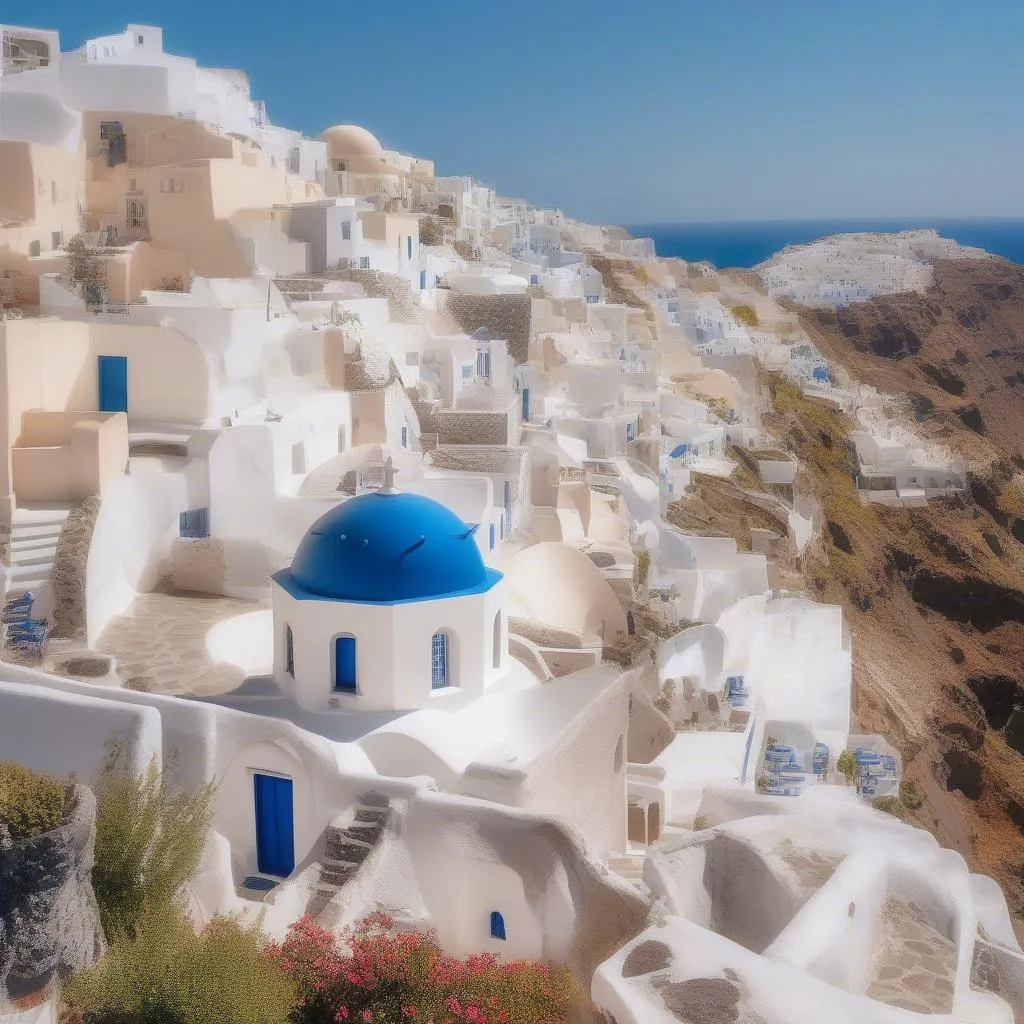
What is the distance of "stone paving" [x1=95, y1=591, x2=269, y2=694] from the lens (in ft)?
36.6

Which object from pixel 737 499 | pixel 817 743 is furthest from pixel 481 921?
pixel 737 499

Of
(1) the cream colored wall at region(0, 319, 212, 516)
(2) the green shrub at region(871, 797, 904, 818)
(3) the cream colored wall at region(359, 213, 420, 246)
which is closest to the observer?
(1) the cream colored wall at region(0, 319, 212, 516)

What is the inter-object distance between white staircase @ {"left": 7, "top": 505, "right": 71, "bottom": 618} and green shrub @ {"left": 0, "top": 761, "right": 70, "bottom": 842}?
5133 mm

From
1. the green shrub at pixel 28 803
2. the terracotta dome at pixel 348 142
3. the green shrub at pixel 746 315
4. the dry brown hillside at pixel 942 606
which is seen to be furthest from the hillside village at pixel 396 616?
the green shrub at pixel 746 315

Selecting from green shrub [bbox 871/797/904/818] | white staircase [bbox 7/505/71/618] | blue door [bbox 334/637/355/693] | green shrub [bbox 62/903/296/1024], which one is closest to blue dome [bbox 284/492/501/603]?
blue door [bbox 334/637/355/693]

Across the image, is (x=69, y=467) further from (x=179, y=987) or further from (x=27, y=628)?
(x=179, y=987)

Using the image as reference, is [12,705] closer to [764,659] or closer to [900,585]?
[764,659]

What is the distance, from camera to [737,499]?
30734mm

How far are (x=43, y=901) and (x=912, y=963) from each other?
19.2 feet

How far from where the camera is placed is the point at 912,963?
29.4 ft

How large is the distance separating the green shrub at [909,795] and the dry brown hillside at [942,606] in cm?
45

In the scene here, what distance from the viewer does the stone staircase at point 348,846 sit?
8.92 m

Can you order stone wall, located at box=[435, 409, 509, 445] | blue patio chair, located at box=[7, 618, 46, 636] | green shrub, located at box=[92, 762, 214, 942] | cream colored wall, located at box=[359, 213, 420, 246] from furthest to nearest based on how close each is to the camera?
cream colored wall, located at box=[359, 213, 420, 246] < stone wall, located at box=[435, 409, 509, 445] < blue patio chair, located at box=[7, 618, 46, 636] < green shrub, located at box=[92, 762, 214, 942]

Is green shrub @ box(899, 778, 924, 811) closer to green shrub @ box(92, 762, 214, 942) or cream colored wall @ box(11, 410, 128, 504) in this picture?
cream colored wall @ box(11, 410, 128, 504)
